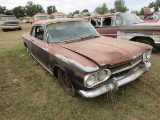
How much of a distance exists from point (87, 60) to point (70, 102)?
3.51 ft

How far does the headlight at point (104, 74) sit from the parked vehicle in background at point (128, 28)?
332 centimetres

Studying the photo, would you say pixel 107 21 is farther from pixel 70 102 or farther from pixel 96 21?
pixel 70 102

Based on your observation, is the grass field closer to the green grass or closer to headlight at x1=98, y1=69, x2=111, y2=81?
the green grass

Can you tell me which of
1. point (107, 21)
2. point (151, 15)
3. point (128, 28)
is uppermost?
point (151, 15)

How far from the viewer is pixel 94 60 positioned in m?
2.51

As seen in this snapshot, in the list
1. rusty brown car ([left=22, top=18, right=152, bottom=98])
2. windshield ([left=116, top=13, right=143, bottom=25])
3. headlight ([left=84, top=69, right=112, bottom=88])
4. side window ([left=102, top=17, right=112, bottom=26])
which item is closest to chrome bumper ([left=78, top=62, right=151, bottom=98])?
rusty brown car ([left=22, top=18, right=152, bottom=98])

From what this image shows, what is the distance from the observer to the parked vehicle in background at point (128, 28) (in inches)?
199

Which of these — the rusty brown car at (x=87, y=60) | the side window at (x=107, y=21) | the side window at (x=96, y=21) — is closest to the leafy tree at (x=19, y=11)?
the side window at (x=96, y=21)

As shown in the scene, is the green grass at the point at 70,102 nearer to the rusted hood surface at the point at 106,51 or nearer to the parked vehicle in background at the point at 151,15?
the rusted hood surface at the point at 106,51

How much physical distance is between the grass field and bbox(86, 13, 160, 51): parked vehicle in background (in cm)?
147

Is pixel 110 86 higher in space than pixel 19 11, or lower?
lower

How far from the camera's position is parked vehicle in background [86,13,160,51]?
16.6 ft

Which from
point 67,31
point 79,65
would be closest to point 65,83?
point 79,65

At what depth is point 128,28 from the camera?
5504 millimetres
